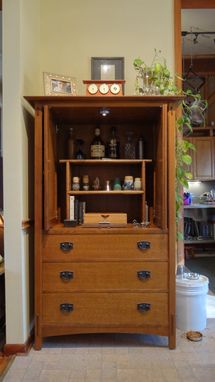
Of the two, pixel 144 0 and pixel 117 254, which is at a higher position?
pixel 144 0

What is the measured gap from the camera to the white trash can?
8.61 ft

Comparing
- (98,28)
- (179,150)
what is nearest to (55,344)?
(179,150)

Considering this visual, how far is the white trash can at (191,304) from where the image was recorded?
2.62 meters

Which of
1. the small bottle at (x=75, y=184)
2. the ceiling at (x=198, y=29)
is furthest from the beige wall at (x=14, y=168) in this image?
the ceiling at (x=198, y=29)

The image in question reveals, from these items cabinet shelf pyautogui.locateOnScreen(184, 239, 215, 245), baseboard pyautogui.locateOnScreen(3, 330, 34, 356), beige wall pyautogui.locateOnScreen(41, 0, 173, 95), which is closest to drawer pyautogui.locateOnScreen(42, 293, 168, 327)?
baseboard pyautogui.locateOnScreen(3, 330, 34, 356)

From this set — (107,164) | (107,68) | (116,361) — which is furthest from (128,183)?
(116,361)

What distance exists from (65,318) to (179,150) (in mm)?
1675

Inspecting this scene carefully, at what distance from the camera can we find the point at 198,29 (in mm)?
4863

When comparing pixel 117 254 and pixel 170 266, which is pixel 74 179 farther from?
pixel 170 266

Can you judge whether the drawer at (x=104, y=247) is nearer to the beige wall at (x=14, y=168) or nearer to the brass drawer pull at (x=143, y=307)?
the beige wall at (x=14, y=168)

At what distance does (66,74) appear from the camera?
2910 mm

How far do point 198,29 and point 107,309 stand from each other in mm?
4448

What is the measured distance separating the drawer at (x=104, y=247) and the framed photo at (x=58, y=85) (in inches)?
45.9

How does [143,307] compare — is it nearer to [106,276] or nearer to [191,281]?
[106,276]
